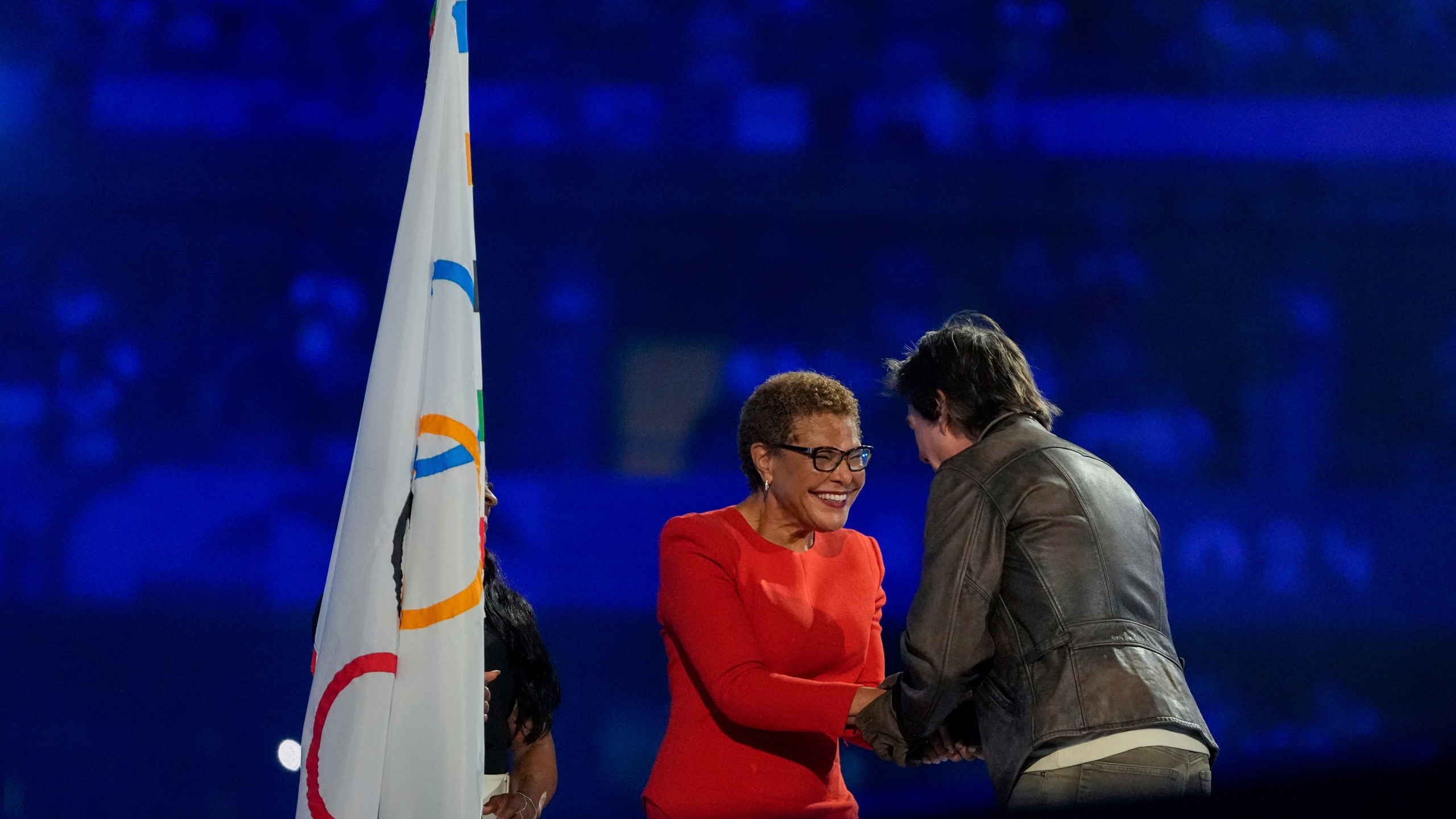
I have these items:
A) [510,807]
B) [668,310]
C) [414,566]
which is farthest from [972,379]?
[668,310]

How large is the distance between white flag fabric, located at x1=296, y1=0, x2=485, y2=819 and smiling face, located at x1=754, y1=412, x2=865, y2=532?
1.88ft

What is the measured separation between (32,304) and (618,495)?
1708 millimetres

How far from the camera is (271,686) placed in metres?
3.55

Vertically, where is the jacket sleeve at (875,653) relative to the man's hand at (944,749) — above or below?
above

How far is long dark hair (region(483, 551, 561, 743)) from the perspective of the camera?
7.43ft

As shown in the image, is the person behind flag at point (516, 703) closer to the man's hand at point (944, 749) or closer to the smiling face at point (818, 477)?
the smiling face at point (818, 477)

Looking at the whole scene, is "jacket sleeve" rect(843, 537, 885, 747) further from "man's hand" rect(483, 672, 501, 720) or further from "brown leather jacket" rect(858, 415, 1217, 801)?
"man's hand" rect(483, 672, 501, 720)

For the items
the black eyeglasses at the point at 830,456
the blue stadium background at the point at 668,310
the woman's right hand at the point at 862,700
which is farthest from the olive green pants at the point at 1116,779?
the blue stadium background at the point at 668,310

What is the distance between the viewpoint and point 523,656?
2.28m

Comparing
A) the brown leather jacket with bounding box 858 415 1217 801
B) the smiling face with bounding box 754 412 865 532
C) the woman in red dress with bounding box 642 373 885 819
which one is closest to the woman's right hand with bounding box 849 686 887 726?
the woman in red dress with bounding box 642 373 885 819

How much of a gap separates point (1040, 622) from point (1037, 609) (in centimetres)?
2

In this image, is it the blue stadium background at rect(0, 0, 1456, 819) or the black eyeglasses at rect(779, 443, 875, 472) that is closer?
the black eyeglasses at rect(779, 443, 875, 472)

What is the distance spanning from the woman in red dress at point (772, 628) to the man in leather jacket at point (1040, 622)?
0.20 meters

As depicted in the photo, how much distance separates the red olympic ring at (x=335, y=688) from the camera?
1.54m
